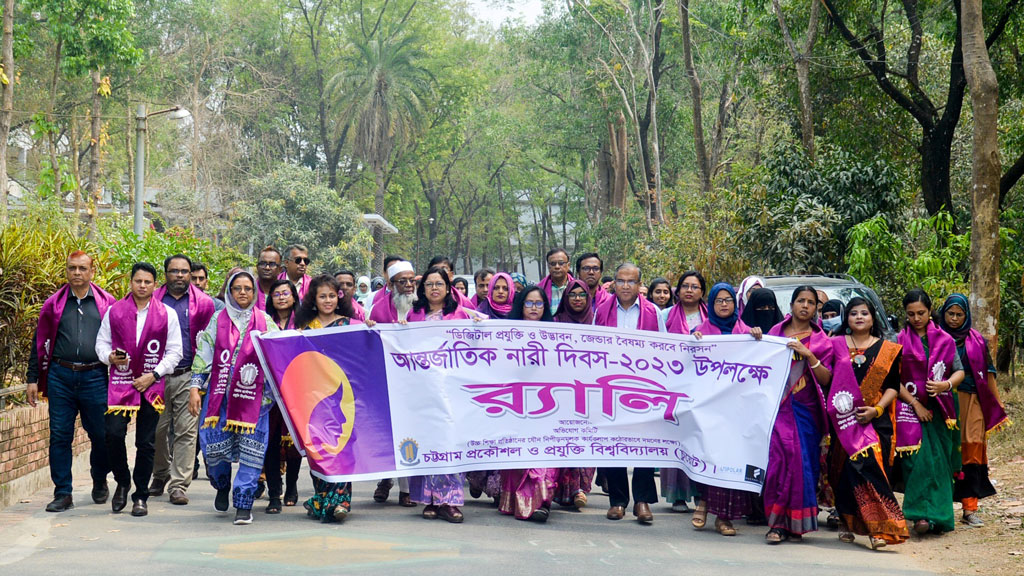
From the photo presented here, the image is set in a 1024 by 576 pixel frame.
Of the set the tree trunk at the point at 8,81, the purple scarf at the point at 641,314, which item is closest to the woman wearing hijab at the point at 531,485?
the purple scarf at the point at 641,314

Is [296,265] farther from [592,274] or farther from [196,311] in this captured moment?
[592,274]

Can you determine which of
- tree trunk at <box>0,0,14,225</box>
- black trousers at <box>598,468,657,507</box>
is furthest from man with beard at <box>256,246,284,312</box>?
tree trunk at <box>0,0,14,225</box>

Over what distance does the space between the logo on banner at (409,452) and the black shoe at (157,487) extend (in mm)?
2286

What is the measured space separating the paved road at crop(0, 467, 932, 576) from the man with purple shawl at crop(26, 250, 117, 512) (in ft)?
1.70

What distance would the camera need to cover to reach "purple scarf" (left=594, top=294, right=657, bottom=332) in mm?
8570

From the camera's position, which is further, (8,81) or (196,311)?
(8,81)

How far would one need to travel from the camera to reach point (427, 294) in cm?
813

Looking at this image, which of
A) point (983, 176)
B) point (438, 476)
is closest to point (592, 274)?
point (438, 476)

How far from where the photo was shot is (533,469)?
7836mm

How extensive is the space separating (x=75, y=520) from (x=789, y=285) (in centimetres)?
806

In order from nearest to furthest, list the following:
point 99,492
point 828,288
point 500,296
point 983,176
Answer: point 99,492, point 500,296, point 983,176, point 828,288

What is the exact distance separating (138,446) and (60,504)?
671mm

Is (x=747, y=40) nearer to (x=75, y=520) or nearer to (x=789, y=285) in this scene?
(x=789, y=285)

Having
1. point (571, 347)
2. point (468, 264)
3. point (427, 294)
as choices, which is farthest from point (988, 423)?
point (468, 264)
